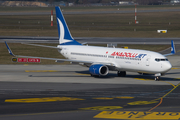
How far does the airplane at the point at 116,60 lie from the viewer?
4503cm

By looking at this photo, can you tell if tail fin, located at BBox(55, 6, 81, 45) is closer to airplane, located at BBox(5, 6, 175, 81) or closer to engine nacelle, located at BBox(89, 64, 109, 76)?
airplane, located at BBox(5, 6, 175, 81)

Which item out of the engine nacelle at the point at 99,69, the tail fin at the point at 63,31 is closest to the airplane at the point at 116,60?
the engine nacelle at the point at 99,69

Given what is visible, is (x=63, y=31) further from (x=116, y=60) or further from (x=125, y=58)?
(x=125, y=58)

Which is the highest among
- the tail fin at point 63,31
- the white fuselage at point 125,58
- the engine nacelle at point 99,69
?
the tail fin at point 63,31

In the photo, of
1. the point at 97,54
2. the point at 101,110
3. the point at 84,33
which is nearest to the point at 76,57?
the point at 97,54

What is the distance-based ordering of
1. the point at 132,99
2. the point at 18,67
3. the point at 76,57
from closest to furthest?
the point at 132,99 < the point at 76,57 < the point at 18,67

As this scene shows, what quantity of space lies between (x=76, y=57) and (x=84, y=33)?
230 feet

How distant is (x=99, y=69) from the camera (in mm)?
47188

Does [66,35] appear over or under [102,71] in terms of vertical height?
over

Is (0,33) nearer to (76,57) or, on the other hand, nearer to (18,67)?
(18,67)

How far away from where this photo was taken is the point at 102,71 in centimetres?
4834

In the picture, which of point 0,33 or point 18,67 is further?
point 0,33

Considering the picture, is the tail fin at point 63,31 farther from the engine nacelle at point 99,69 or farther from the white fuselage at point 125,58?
the engine nacelle at point 99,69

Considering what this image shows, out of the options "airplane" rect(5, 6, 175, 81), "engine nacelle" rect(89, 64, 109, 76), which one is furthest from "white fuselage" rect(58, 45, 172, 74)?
"engine nacelle" rect(89, 64, 109, 76)
